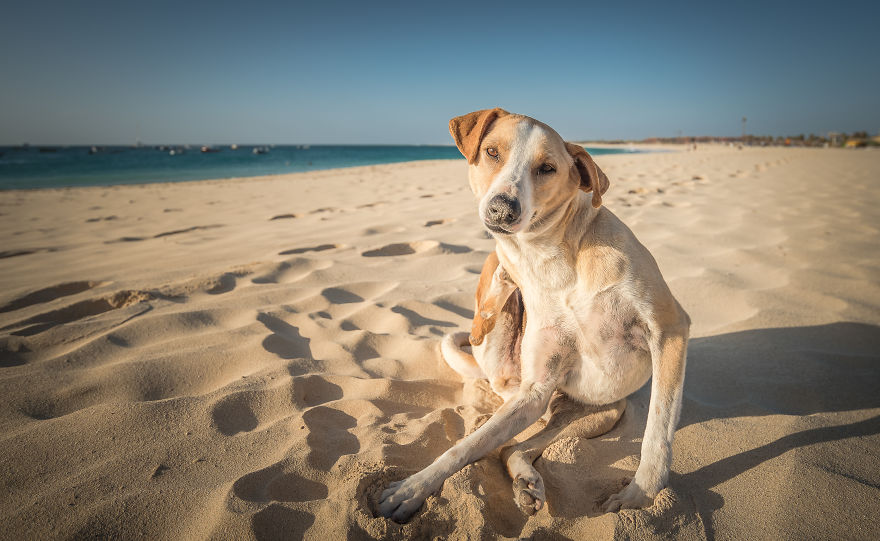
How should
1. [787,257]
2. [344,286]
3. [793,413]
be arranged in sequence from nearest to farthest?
[793,413], [344,286], [787,257]

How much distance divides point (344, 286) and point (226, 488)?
2361 mm

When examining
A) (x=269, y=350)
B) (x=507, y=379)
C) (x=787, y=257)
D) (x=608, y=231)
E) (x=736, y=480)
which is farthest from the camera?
(x=787, y=257)

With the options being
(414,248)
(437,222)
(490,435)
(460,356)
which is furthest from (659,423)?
(437,222)

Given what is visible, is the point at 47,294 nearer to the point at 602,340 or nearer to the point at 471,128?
the point at 471,128

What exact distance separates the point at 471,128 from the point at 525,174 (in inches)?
21.6

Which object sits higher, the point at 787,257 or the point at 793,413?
the point at 787,257

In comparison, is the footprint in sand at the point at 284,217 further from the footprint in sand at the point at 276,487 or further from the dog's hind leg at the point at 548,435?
the dog's hind leg at the point at 548,435

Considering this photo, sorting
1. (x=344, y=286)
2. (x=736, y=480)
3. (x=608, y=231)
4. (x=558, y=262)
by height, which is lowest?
(x=736, y=480)

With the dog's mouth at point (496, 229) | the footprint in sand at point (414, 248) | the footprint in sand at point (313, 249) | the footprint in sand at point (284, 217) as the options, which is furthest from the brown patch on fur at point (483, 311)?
the footprint in sand at point (284, 217)

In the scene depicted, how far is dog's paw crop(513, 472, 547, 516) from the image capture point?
1.57m

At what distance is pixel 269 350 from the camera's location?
2.72 meters

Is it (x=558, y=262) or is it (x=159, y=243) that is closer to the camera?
(x=558, y=262)

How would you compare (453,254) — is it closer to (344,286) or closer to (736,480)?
(344,286)

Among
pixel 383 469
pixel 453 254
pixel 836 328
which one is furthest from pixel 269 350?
pixel 836 328
